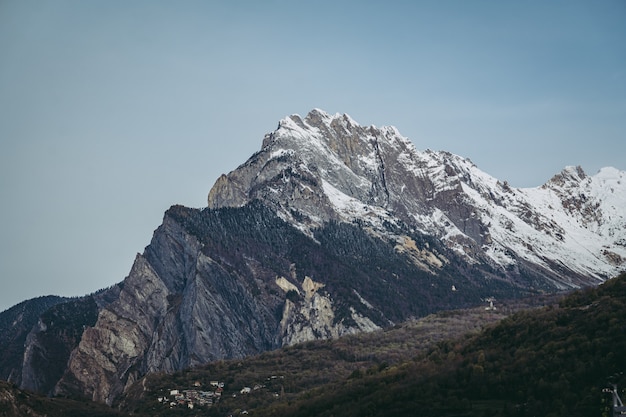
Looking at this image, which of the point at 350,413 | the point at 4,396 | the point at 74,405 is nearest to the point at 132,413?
the point at 74,405

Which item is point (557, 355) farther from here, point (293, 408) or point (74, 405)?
point (74, 405)

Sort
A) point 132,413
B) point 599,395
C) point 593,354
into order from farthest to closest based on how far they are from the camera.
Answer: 1. point 132,413
2. point 593,354
3. point 599,395

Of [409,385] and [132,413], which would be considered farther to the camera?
[132,413]

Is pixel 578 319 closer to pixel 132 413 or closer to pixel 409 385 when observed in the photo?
pixel 409 385

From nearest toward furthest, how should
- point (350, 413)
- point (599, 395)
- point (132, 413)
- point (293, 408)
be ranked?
1. point (599, 395)
2. point (350, 413)
3. point (293, 408)
4. point (132, 413)

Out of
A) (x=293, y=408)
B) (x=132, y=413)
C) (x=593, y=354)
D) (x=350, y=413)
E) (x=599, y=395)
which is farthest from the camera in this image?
(x=132, y=413)

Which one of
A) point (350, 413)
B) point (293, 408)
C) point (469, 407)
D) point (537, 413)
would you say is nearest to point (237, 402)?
point (293, 408)

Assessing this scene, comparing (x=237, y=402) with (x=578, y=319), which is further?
(x=237, y=402)

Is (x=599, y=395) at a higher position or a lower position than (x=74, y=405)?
lower

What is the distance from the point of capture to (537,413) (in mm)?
127188

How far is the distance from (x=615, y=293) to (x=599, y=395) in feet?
131

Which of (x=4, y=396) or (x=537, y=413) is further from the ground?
(x=4, y=396)

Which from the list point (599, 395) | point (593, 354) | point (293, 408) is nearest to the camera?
point (599, 395)

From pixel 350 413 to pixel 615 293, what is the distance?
147 feet
